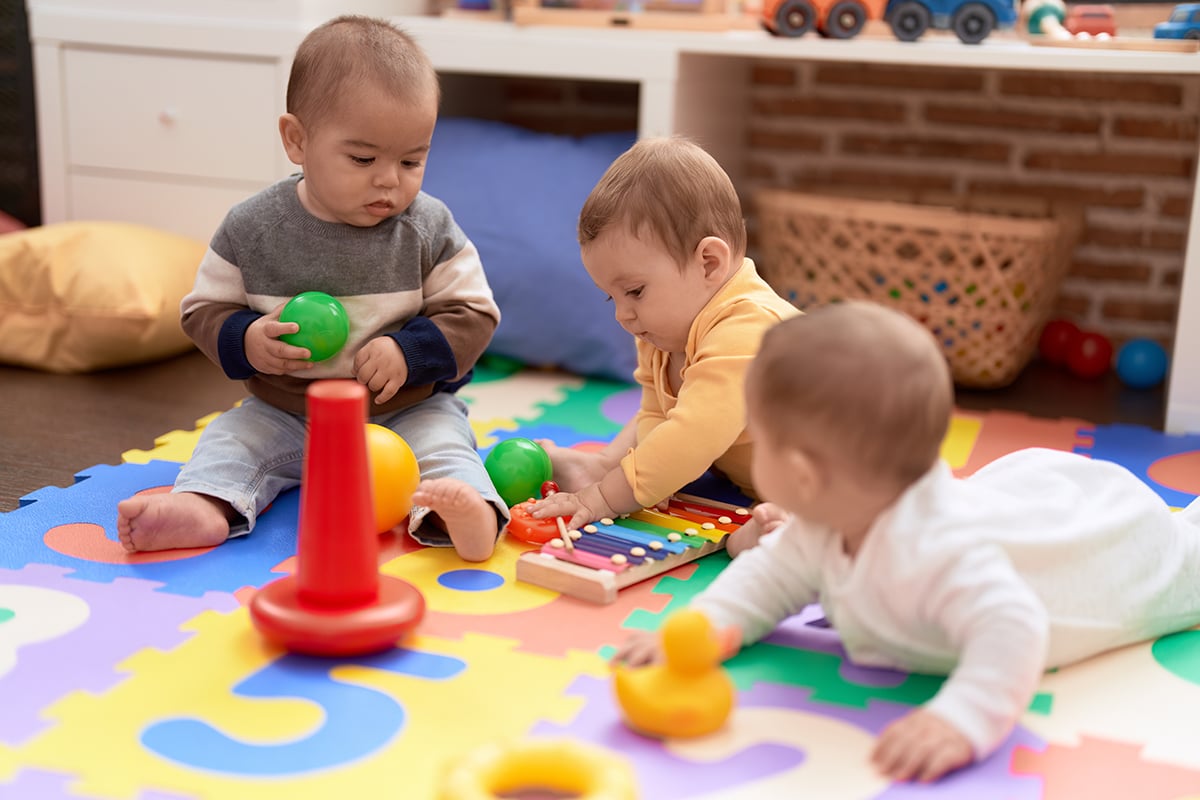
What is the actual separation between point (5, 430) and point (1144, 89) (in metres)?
1.96

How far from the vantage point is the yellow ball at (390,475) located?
1264 millimetres

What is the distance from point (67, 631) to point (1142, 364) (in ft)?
5.76

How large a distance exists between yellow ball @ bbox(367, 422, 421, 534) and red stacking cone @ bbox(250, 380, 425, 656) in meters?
Answer: 0.25

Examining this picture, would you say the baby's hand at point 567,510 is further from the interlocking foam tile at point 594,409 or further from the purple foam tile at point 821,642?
the interlocking foam tile at point 594,409

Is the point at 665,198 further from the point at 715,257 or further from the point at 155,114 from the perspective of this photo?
the point at 155,114

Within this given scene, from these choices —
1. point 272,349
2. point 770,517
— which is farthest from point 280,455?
point 770,517

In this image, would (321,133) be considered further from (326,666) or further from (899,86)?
(899,86)

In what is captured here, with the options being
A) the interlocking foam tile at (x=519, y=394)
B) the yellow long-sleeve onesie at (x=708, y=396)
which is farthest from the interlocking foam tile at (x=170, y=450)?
the yellow long-sleeve onesie at (x=708, y=396)

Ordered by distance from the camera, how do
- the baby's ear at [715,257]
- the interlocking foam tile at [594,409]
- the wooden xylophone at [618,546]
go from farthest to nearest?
the interlocking foam tile at [594,409]
the baby's ear at [715,257]
the wooden xylophone at [618,546]

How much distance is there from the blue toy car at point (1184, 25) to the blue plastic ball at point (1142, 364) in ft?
1.78

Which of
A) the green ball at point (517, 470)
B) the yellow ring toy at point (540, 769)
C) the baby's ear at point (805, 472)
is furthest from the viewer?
the green ball at point (517, 470)

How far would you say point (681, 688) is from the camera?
903 millimetres

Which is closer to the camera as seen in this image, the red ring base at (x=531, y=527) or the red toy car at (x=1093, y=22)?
the red ring base at (x=531, y=527)

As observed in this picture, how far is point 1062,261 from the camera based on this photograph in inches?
83.2
